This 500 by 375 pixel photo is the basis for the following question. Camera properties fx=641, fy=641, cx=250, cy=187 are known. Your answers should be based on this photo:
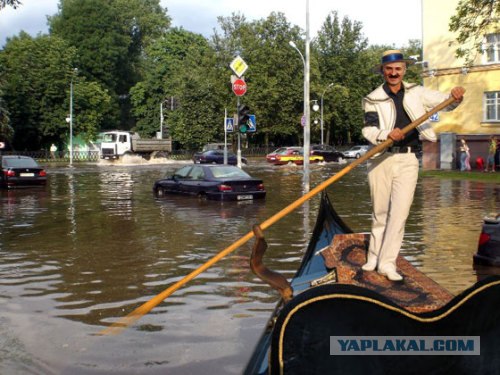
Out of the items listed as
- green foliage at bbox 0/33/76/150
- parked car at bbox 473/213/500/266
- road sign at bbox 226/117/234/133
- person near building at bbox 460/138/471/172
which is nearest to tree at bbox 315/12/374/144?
green foliage at bbox 0/33/76/150

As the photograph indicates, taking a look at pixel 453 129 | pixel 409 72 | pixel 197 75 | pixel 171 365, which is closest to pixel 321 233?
pixel 171 365

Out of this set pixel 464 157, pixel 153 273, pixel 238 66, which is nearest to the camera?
pixel 153 273

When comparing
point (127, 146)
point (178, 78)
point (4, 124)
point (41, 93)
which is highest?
point (178, 78)

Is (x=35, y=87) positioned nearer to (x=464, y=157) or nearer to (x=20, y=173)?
(x=20, y=173)

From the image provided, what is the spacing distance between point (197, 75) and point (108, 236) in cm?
5827

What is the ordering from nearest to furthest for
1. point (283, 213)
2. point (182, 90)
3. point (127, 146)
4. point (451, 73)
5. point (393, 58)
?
point (283, 213) → point (393, 58) → point (451, 73) → point (127, 146) → point (182, 90)

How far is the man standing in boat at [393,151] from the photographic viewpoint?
16.5 feet

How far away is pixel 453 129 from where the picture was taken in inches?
1473

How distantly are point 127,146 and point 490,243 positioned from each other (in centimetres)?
4989

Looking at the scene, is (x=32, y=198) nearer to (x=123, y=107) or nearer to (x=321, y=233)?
(x=321, y=233)

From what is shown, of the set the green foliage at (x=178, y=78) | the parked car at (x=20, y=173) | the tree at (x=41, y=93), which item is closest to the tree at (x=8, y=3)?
the parked car at (x=20, y=173)

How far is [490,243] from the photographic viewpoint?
30.0 feet

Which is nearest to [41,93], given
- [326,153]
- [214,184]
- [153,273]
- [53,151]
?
[53,151]

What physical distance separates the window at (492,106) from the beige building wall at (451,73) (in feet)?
0.70
